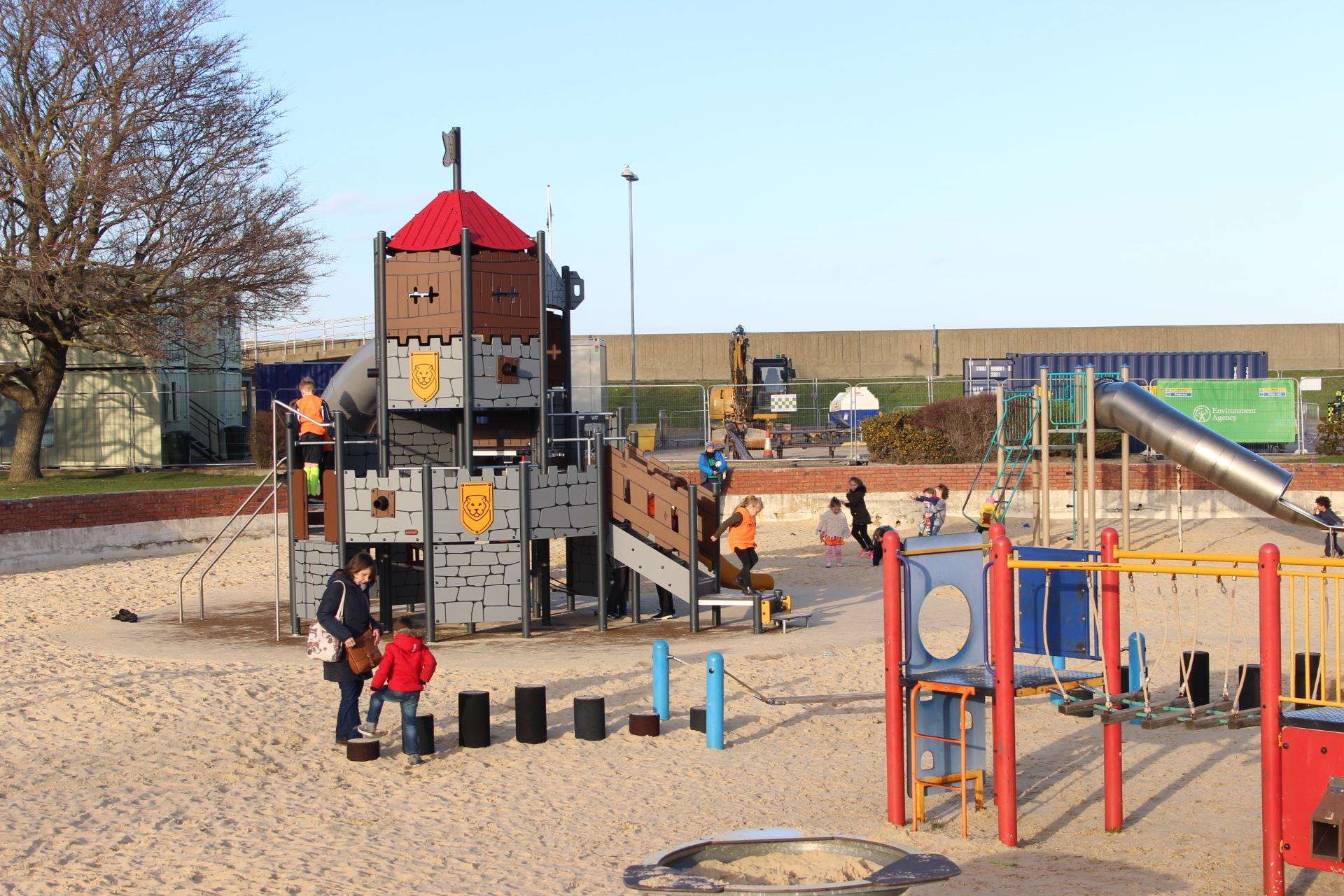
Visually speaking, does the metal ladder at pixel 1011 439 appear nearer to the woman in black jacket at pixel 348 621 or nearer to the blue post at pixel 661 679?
the blue post at pixel 661 679

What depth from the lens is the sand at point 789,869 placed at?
22.2ft

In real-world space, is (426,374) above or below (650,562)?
above

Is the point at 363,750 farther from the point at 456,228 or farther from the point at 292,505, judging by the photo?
the point at 456,228

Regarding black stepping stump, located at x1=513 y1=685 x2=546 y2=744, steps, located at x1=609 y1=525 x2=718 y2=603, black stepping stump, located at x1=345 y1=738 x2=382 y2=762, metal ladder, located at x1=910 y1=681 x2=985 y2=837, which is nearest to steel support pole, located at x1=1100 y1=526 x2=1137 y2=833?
metal ladder, located at x1=910 y1=681 x2=985 y2=837

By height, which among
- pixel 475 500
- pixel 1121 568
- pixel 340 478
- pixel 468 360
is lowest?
pixel 1121 568

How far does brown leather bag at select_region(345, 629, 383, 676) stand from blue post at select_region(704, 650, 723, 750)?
2.71 metres

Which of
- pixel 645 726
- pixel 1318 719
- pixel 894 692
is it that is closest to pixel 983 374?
pixel 645 726

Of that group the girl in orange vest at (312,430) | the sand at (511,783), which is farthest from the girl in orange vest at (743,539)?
the girl in orange vest at (312,430)

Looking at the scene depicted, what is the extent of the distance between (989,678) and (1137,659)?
1.20 m

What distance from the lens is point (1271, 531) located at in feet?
91.0

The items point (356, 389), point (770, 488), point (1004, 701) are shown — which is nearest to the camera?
point (1004, 701)

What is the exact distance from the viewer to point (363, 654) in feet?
37.2

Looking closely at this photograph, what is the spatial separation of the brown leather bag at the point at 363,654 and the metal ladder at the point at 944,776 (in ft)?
14.3

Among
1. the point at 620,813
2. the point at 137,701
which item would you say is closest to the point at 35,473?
the point at 137,701
